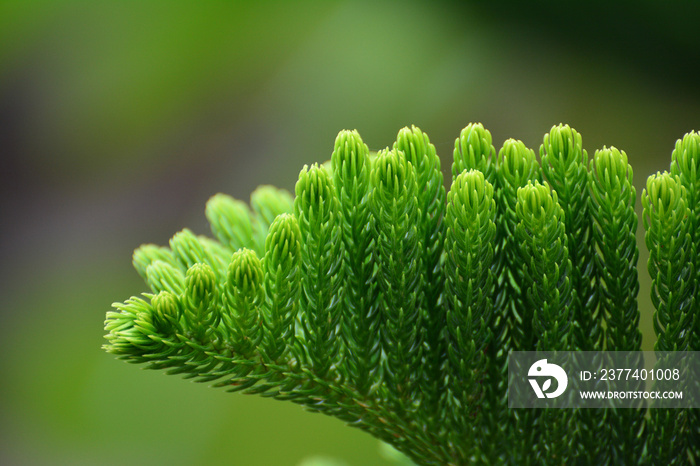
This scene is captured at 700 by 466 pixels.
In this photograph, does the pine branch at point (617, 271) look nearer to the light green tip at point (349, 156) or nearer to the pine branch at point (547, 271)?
the pine branch at point (547, 271)

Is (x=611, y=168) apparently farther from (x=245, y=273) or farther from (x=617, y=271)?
(x=245, y=273)

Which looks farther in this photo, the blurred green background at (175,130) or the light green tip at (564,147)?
the blurred green background at (175,130)

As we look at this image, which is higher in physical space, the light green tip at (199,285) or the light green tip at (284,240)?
the light green tip at (284,240)

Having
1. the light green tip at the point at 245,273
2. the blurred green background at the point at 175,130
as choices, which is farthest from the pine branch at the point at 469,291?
the blurred green background at the point at 175,130

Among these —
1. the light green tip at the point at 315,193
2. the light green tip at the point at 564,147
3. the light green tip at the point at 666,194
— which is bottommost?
the light green tip at the point at 315,193

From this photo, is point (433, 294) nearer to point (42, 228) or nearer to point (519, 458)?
point (519, 458)

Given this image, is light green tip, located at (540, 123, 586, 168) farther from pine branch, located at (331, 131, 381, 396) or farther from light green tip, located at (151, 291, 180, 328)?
light green tip, located at (151, 291, 180, 328)

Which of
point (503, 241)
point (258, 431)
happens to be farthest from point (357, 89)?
point (503, 241)

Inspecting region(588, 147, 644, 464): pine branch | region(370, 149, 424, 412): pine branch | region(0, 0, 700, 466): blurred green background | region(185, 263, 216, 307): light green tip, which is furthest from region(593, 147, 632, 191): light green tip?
region(0, 0, 700, 466): blurred green background
